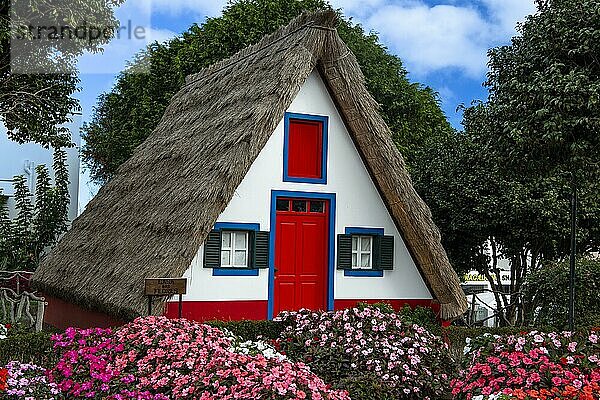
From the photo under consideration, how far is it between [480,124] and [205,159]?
5.65 meters

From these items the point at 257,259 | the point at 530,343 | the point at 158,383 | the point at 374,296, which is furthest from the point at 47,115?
the point at 530,343

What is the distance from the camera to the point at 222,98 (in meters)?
16.4

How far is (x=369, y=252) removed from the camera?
14812 millimetres

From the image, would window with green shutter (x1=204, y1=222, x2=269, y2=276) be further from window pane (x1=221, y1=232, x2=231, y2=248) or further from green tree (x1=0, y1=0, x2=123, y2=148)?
green tree (x1=0, y1=0, x2=123, y2=148)

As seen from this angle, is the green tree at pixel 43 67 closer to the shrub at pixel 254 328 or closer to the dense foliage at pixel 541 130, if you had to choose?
the shrub at pixel 254 328

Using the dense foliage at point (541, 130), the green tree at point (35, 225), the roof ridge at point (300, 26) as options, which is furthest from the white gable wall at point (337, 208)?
the green tree at point (35, 225)

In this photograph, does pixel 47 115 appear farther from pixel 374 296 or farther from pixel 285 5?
pixel 285 5

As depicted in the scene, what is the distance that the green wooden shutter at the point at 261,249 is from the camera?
13.6 metres

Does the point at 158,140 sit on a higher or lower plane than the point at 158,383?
higher

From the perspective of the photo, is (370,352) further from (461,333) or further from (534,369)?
(461,333)

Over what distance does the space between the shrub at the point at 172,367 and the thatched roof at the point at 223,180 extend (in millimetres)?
2552

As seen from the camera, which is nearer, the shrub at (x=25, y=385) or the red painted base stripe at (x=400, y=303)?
the shrub at (x=25, y=385)

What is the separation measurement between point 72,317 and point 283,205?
5525 mm

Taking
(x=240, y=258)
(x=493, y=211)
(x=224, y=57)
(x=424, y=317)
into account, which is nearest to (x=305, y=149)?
(x=240, y=258)
